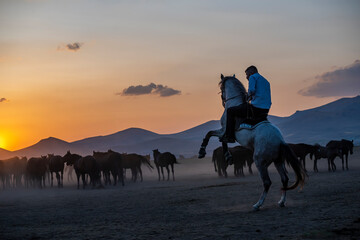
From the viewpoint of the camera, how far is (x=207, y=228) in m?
8.73

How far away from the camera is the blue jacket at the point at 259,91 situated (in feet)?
38.2

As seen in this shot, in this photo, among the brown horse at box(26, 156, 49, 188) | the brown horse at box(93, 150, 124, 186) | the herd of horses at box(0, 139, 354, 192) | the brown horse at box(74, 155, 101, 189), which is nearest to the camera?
the brown horse at box(74, 155, 101, 189)

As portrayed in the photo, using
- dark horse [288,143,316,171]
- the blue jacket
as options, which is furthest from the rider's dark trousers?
dark horse [288,143,316,171]

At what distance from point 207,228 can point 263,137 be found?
3.20 meters

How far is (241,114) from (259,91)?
0.76m

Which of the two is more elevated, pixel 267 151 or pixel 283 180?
pixel 267 151

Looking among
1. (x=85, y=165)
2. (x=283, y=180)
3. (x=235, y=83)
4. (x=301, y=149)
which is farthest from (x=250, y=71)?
(x=301, y=149)

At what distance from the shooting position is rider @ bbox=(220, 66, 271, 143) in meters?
11.6

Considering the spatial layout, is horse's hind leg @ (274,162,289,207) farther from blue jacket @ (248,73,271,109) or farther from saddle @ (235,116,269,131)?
blue jacket @ (248,73,271,109)

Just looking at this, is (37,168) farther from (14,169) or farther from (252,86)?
(252,86)

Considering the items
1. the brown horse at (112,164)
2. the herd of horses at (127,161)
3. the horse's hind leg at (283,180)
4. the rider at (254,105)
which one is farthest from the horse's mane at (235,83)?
the brown horse at (112,164)

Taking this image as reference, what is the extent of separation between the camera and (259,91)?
462 inches

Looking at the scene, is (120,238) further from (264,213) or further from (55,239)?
(264,213)

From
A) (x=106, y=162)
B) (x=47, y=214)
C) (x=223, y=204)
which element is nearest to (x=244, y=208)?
(x=223, y=204)
